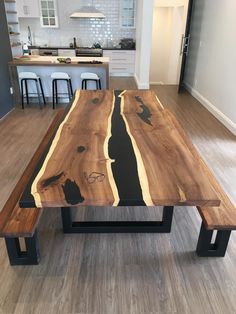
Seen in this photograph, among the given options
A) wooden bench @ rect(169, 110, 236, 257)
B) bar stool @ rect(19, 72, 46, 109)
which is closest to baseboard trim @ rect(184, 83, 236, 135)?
wooden bench @ rect(169, 110, 236, 257)

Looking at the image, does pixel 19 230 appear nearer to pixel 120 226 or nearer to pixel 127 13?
pixel 120 226

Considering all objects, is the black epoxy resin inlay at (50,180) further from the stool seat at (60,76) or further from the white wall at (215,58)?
the stool seat at (60,76)

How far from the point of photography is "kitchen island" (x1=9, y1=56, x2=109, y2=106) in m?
5.00

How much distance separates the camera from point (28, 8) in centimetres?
745

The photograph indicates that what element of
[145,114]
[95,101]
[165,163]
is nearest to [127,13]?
[95,101]

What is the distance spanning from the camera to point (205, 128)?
4449 millimetres

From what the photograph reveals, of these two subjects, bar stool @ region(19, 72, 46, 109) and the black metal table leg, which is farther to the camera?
bar stool @ region(19, 72, 46, 109)

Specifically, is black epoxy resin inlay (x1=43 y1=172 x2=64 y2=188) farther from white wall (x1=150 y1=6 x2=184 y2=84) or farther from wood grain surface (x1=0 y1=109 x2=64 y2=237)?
white wall (x1=150 y1=6 x2=184 y2=84)

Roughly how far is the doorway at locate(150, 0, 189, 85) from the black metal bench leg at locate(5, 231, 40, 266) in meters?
6.63

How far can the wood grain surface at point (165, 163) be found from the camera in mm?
1345

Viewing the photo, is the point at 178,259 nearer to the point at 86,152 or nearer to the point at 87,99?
the point at 86,152

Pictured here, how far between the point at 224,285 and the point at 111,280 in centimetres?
75

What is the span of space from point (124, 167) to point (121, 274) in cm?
79

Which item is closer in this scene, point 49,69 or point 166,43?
point 49,69
